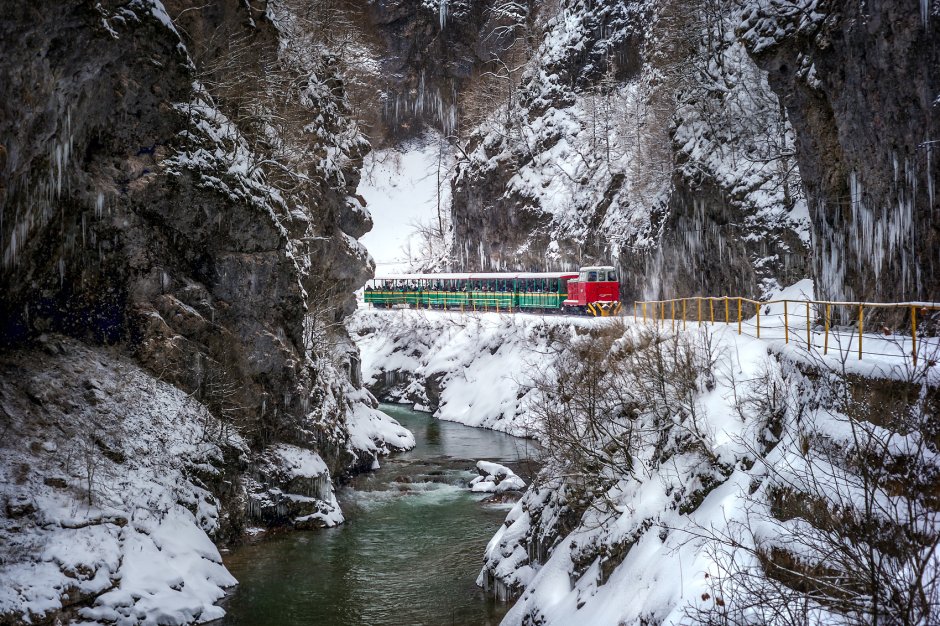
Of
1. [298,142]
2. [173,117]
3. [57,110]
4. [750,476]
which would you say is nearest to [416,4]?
[298,142]

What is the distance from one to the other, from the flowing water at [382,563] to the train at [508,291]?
15.1 m

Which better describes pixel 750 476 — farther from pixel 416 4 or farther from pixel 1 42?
pixel 416 4

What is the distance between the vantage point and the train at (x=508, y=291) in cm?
3825

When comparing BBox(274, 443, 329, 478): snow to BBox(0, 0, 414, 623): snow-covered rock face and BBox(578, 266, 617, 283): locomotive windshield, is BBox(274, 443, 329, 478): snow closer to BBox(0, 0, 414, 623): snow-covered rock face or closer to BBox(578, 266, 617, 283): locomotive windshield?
BBox(0, 0, 414, 623): snow-covered rock face

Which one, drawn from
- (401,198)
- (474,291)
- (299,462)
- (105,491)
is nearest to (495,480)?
(299,462)

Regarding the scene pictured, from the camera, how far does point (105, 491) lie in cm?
1445

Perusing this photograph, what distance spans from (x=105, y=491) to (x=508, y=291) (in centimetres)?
3542

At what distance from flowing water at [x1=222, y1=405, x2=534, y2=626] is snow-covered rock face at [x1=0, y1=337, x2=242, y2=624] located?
1187 millimetres

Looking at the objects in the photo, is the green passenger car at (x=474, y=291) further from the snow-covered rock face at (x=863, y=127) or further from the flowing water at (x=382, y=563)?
the snow-covered rock face at (x=863, y=127)

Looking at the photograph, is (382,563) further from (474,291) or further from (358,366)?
(474,291)

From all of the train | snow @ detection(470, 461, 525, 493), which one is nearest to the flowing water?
snow @ detection(470, 461, 525, 493)

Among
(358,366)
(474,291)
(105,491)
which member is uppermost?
(474,291)

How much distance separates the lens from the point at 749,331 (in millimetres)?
19609

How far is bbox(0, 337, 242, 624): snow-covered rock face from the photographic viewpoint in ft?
40.7
